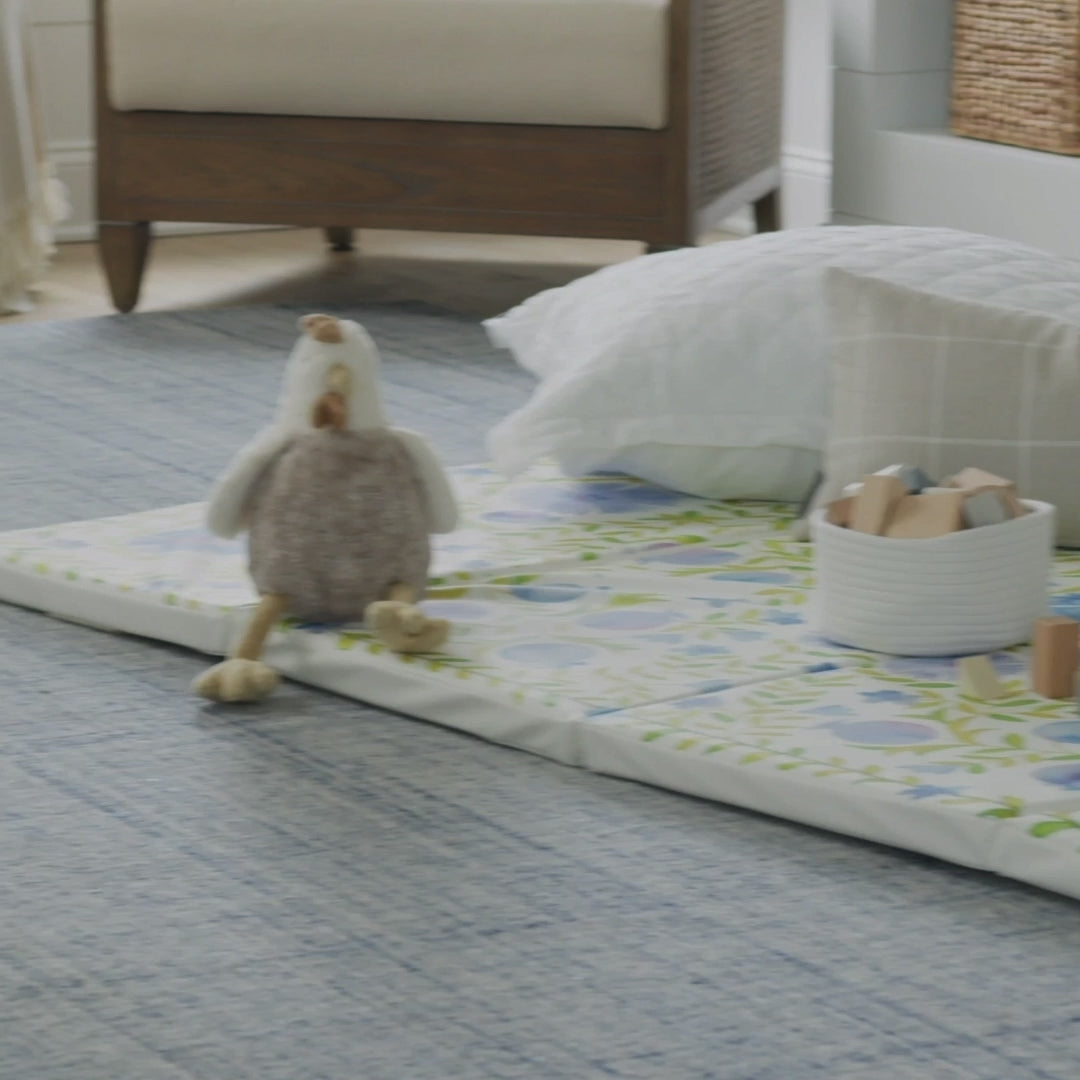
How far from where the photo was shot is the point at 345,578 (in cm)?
143

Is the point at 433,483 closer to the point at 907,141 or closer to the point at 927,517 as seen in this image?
the point at 927,517

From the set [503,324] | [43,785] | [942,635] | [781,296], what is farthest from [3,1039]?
[503,324]

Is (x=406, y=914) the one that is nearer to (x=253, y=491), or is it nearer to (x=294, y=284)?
(x=253, y=491)

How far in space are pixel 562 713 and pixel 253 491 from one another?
0.29 m

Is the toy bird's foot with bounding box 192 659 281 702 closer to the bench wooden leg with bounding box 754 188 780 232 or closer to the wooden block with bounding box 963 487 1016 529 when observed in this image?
the wooden block with bounding box 963 487 1016 529

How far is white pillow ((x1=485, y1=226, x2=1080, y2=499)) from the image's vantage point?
172cm

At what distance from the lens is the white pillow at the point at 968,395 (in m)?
1.54

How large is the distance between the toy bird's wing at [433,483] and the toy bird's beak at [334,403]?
0.04 meters

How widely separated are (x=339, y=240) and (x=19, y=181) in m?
0.61

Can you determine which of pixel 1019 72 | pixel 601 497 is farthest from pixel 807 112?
pixel 601 497

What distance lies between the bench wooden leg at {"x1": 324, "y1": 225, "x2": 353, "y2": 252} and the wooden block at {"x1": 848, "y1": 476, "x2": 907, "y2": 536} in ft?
7.17

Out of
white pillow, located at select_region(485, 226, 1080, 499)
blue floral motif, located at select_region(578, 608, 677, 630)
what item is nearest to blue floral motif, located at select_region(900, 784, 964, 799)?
blue floral motif, located at select_region(578, 608, 677, 630)

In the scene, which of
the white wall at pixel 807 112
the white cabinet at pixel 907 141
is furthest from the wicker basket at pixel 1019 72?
the white wall at pixel 807 112

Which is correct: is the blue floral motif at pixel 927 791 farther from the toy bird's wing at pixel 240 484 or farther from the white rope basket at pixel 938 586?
the toy bird's wing at pixel 240 484
